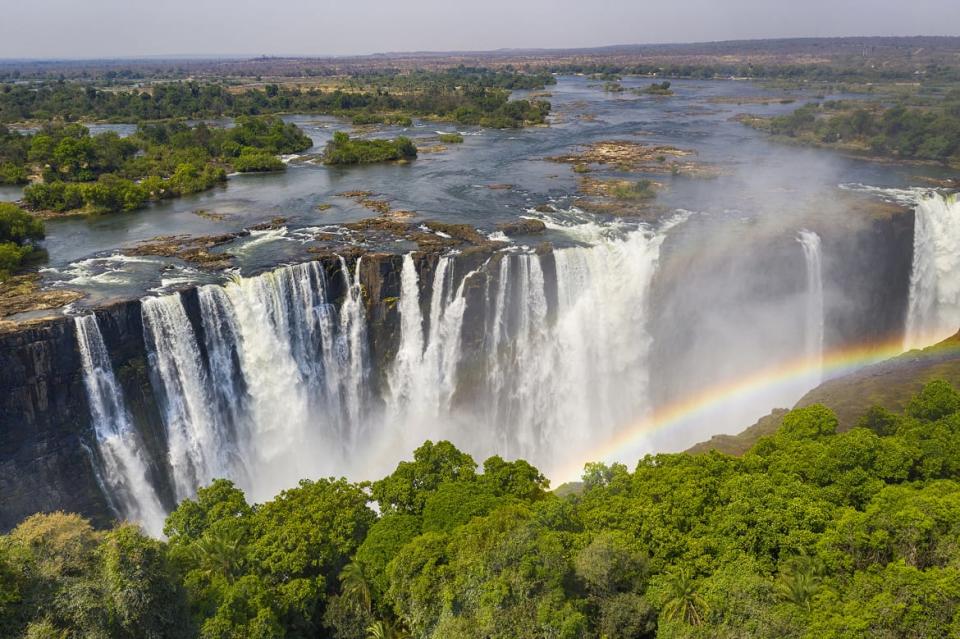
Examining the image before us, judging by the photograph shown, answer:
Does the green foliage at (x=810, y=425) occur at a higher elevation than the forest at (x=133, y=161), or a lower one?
lower

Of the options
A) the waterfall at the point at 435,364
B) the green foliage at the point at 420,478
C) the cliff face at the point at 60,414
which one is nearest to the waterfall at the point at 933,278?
the waterfall at the point at 435,364

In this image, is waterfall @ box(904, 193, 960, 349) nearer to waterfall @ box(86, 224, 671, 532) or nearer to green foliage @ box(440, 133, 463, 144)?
waterfall @ box(86, 224, 671, 532)

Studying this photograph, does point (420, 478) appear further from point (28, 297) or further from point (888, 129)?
point (888, 129)

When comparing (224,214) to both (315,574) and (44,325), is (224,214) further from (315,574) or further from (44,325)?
(315,574)

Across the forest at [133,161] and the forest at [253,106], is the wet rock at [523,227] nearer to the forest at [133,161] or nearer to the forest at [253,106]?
the forest at [133,161]

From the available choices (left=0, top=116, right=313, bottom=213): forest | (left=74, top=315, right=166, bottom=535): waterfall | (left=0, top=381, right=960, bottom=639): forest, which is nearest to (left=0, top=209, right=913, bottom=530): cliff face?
(left=74, top=315, right=166, bottom=535): waterfall
